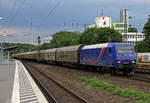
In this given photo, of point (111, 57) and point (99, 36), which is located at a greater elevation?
point (99, 36)

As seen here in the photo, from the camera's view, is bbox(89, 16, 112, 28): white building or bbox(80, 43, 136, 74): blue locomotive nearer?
bbox(80, 43, 136, 74): blue locomotive

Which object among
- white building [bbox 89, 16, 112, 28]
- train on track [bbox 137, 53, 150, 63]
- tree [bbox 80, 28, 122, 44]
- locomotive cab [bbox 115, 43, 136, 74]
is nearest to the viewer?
locomotive cab [bbox 115, 43, 136, 74]

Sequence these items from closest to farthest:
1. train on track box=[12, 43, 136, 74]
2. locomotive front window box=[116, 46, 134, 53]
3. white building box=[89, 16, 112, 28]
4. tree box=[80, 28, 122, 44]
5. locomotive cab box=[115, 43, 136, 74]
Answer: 1. locomotive cab box=[115, 43, 136, 74]
2. train on track box=[12, 43, 136, 74]
3. locomotive front window box=[116, 46, 134, 53]
4. tree box=[80, 28, 122, 44]
5. white building box=[89, 16, 112, 28]

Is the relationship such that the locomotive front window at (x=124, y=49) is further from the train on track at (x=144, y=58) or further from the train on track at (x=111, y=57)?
the train on track at (x=144, y=58)

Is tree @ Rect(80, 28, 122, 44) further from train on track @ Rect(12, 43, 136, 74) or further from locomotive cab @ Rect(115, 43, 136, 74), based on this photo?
locomotive cab @ Rect(115, 43, 136, 74)

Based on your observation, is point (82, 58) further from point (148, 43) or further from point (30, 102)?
point (148, 43)

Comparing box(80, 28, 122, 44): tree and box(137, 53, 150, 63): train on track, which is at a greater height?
box(80, 28, 122, 44): tree

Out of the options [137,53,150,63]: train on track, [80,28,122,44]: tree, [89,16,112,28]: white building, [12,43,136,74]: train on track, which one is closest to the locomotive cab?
[12,43,136,74]: train on track

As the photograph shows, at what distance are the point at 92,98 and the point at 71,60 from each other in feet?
72.4

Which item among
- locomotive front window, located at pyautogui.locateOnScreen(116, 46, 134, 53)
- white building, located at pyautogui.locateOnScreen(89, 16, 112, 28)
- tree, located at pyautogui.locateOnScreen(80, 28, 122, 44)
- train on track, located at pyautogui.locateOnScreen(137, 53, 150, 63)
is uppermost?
white building, located at pyautogui.locateOnScreen(89, 16, 112, 28)

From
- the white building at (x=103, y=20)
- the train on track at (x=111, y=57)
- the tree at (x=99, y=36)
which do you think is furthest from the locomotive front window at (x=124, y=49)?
the white building at (x=103, y=20)

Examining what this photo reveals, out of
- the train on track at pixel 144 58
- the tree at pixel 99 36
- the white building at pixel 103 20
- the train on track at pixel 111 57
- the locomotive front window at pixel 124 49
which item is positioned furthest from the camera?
the white building at pixel 103 20

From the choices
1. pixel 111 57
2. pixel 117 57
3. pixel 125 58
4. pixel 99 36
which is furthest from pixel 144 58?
pixel 99 36

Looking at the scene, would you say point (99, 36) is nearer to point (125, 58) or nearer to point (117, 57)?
point (125, 58)
